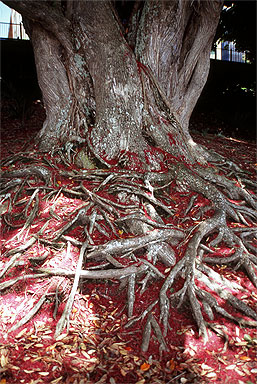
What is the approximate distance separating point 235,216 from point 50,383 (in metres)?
2.91

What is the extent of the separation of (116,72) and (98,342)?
12.0ft

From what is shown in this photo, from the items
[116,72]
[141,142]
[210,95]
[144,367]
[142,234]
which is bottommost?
[144,367]

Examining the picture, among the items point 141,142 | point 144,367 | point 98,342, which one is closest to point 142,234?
point 98,342

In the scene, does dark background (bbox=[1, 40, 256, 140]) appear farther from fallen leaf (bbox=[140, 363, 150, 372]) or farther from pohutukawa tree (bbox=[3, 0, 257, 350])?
fallen leaf (bbox=[140, 363, 150, 372])

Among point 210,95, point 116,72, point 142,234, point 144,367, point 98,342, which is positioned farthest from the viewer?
point 210,95

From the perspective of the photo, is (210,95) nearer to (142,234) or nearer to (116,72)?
(116,72)

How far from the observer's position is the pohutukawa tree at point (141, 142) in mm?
4059

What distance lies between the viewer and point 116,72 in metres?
5.46

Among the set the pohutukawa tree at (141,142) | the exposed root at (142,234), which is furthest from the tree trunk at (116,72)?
the exposed root at (142,234)

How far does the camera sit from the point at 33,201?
500 cm

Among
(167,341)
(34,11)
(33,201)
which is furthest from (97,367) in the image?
(34,11)

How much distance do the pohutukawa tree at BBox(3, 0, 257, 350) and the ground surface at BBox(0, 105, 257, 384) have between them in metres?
0.16

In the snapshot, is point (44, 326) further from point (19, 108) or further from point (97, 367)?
point (19, 108)

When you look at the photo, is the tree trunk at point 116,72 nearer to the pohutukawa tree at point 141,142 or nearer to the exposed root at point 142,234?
the pohutukawa tree at point 141,142
